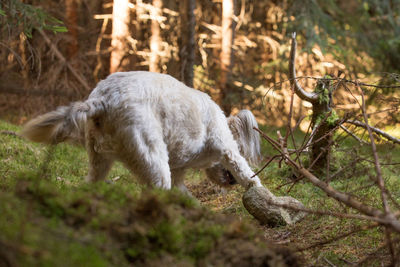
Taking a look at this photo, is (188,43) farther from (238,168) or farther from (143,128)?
(143,128)

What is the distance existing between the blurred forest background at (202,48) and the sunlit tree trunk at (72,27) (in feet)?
0.10

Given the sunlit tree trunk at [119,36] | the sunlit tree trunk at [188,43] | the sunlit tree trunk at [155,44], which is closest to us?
the sunlit tree trunk at [119,36]

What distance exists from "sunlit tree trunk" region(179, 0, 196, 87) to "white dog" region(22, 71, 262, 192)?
520 centimetres

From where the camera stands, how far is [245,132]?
633cm

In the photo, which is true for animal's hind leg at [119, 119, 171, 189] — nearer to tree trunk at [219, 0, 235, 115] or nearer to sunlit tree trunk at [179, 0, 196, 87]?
sunlit tree trunk at [179, 0, 196, 87]

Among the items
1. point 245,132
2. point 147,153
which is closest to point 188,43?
point 245,132

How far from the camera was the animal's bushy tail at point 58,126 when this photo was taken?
13.8ft

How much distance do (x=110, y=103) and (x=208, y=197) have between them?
2818 mm

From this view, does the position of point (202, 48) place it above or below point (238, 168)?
above

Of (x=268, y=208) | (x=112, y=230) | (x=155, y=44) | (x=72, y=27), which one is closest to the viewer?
(x=112, y=230)

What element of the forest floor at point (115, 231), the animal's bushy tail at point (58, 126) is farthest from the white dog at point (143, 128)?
the forest floor at point (115, 231)

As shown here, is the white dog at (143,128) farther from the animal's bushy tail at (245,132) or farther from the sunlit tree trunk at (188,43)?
the sunlit tree trunk at (188,43)

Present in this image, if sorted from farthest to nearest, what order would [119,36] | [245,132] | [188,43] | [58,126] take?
[188,43], [119,36], [245,132], [58,126]

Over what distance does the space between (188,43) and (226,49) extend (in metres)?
1.56
